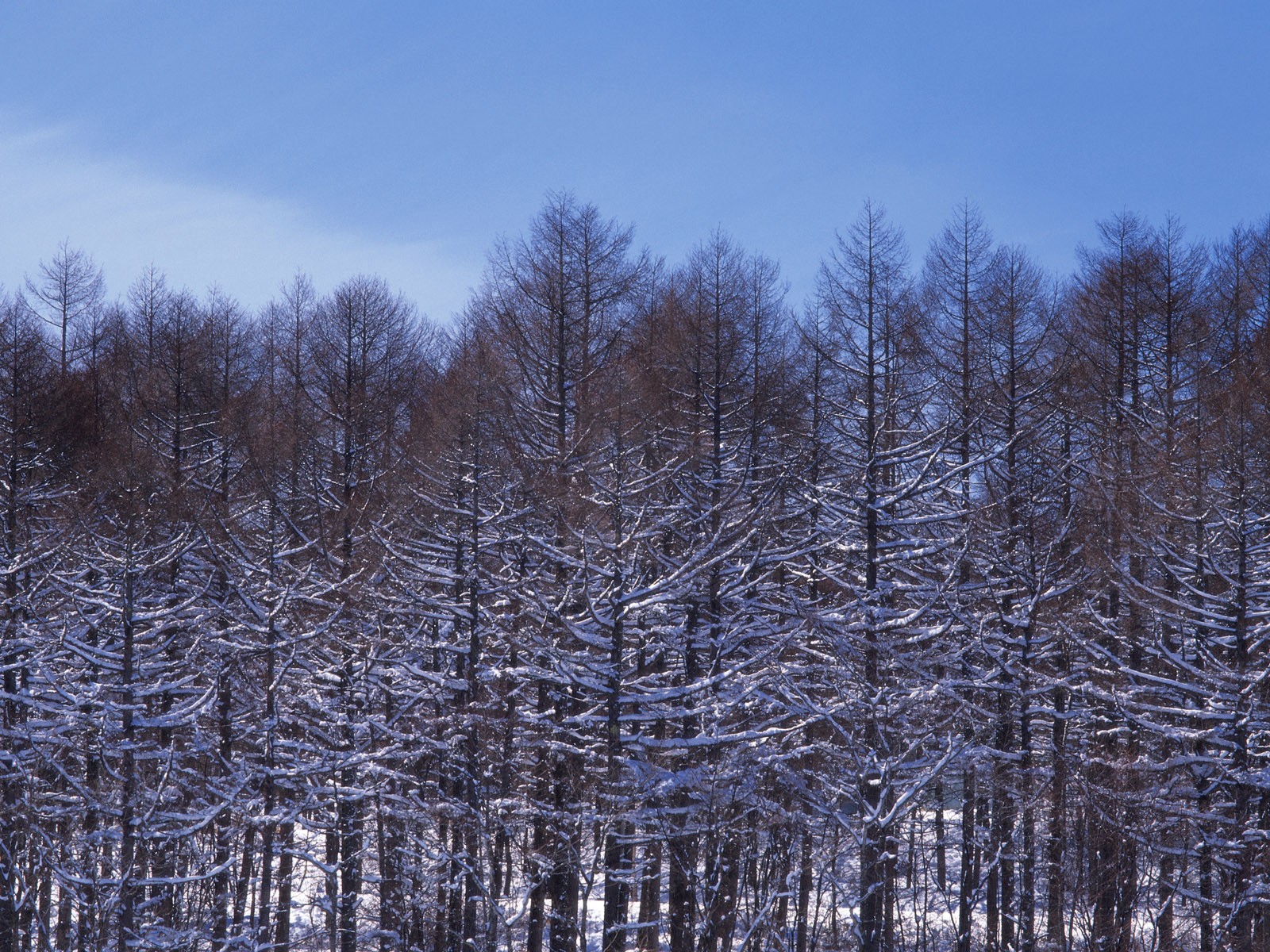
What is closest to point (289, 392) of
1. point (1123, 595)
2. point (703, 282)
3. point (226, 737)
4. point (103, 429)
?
point (103, 429)

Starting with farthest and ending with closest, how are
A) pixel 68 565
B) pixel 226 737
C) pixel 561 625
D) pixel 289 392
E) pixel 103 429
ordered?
pixel 289 392
pixel 103 429
pixel 68 565
pixel 226 737
pixel 561 625

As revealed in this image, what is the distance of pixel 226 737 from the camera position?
22.4 metres

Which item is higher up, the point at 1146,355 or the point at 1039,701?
the point at 1146,355

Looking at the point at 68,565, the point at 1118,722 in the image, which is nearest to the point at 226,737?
the point at 68,565

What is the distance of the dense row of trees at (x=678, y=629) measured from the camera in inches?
775

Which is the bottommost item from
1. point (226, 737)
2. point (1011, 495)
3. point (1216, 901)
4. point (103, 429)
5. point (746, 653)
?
point (1216, 901)

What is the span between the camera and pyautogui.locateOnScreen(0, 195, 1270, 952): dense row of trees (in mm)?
19688

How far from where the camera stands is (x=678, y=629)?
66.9ft

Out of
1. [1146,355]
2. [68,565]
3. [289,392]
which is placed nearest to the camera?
[68,565]

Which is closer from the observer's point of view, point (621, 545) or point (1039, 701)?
point (621, 545)

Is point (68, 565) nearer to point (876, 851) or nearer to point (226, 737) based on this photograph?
point (226, 737)

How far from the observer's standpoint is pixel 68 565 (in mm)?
24375

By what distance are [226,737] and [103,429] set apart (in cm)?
1080

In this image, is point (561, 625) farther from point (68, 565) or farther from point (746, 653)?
point (68, 565)
